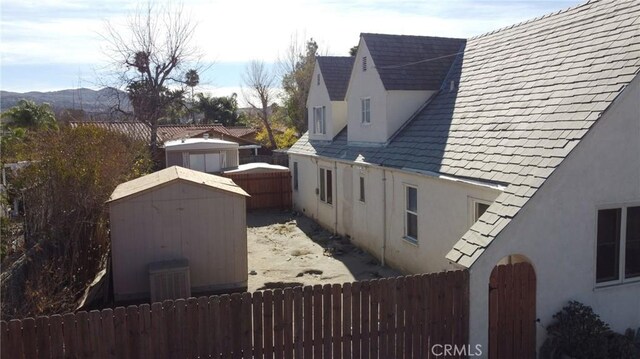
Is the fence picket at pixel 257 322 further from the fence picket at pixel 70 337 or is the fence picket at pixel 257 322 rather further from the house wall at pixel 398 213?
the house wall at pixel 398 213

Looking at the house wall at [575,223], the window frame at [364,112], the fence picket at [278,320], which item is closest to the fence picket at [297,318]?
the fence picket at [278,320]

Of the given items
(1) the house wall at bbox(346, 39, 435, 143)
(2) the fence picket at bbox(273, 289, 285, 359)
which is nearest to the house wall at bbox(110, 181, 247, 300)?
(2) the fence picket at bbox(273, 289, 285, 359)

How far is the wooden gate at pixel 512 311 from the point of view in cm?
689

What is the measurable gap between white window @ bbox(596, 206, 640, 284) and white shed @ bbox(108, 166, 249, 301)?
7.41 metres

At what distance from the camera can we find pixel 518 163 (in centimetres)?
852

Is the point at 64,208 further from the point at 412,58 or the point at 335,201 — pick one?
the point at 412,58

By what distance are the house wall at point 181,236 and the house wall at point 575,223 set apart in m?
6.26

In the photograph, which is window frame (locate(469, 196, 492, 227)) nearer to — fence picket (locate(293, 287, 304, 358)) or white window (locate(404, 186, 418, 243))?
white window (locate(404, 186, 418, 243))

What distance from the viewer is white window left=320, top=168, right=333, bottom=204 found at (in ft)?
61.5

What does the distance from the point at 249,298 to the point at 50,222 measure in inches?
251

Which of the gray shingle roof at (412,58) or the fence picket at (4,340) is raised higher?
the gray shingle roof at (412,58)

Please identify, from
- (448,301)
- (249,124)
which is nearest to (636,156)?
(448,301)

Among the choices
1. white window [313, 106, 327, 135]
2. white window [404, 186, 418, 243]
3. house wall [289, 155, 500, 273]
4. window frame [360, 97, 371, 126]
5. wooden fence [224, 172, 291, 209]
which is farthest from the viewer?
wooden fence [224, 172, 291, 209]

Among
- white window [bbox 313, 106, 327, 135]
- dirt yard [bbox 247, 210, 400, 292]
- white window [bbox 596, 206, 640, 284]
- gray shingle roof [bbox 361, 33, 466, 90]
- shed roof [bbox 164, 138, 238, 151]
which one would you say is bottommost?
dirt yard [bbox 247, 210, 400, 292]
